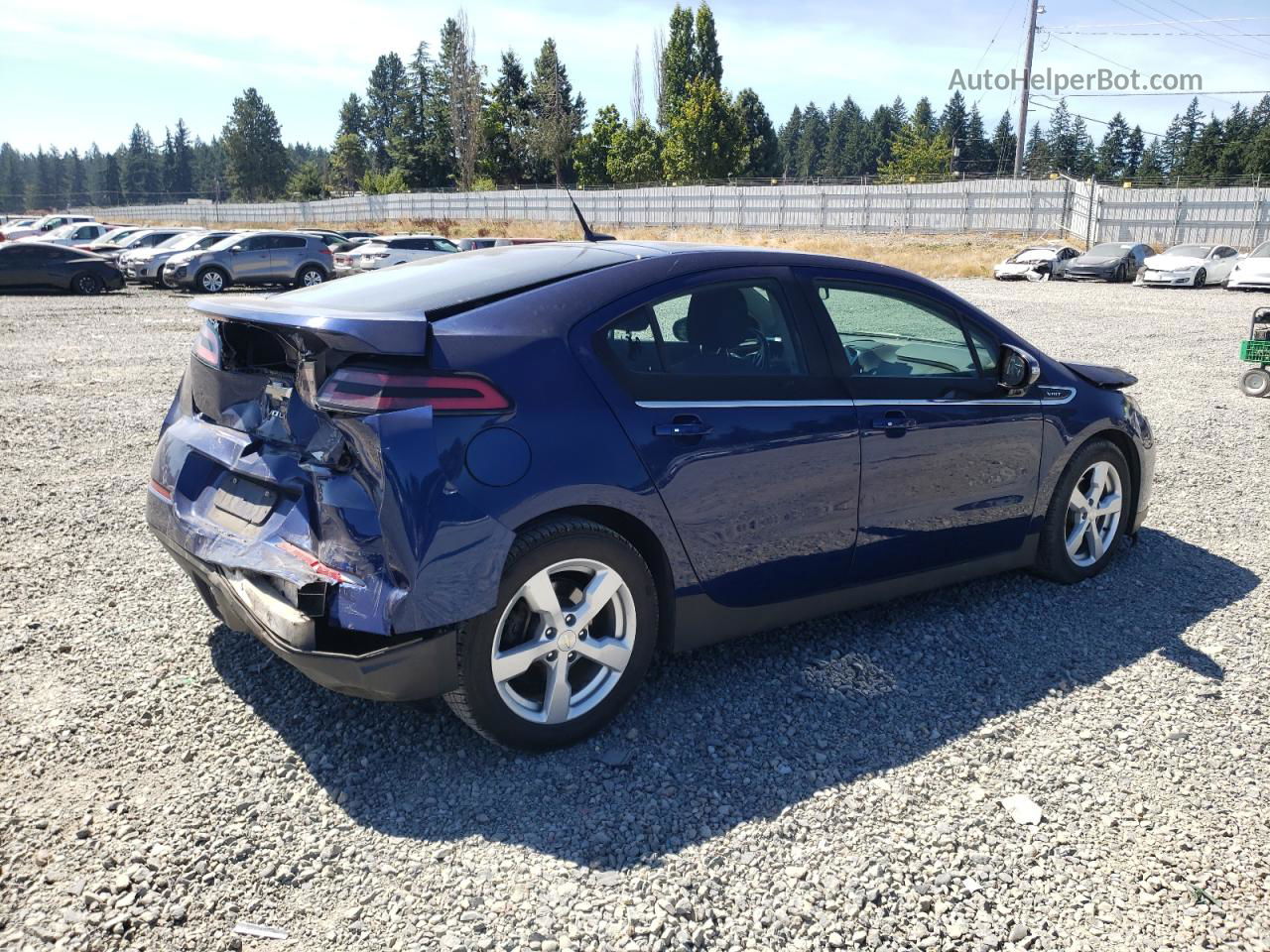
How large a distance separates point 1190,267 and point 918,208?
20.5 m

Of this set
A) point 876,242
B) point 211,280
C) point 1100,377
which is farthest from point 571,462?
point 876,242

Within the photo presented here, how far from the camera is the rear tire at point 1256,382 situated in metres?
10.4

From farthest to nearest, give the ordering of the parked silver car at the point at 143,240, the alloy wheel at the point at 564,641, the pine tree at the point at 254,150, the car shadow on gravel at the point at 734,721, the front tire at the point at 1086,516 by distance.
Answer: the pine tree at the point at 254,150 → the parked silver car at the point at 143,240 → the front tire at the point at 1086,516 → the alloy wheel at the point at 564,641 → the car shadow on gravel at the point at 734,721

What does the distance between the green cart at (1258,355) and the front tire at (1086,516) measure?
6719 millimetres

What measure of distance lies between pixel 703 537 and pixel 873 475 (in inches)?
35.1

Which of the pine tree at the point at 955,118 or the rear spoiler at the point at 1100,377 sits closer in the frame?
the rear spoiler at the point at 1100,377

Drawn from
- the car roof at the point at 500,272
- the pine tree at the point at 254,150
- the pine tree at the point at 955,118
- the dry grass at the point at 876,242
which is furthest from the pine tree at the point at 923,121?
the car roof at the point at 500,272

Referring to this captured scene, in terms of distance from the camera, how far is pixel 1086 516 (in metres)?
4.94

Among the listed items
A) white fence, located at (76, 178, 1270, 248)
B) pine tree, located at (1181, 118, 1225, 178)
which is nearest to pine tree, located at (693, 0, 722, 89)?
white fence, located at (76, 178, 1270, 248)

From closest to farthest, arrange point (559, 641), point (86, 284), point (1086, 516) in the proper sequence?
1. point (559, 641)
2. point (1086, 516)
3. point (86, 284)

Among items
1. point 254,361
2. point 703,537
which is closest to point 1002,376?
point 703,537

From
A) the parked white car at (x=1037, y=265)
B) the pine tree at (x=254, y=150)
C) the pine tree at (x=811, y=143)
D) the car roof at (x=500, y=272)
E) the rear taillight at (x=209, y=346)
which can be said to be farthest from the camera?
the pine tree at (x=811, y=143)

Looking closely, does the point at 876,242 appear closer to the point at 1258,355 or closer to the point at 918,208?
the point at 918,208

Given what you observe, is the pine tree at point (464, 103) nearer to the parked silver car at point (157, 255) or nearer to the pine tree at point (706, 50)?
the pine tree at point (706, 50)
